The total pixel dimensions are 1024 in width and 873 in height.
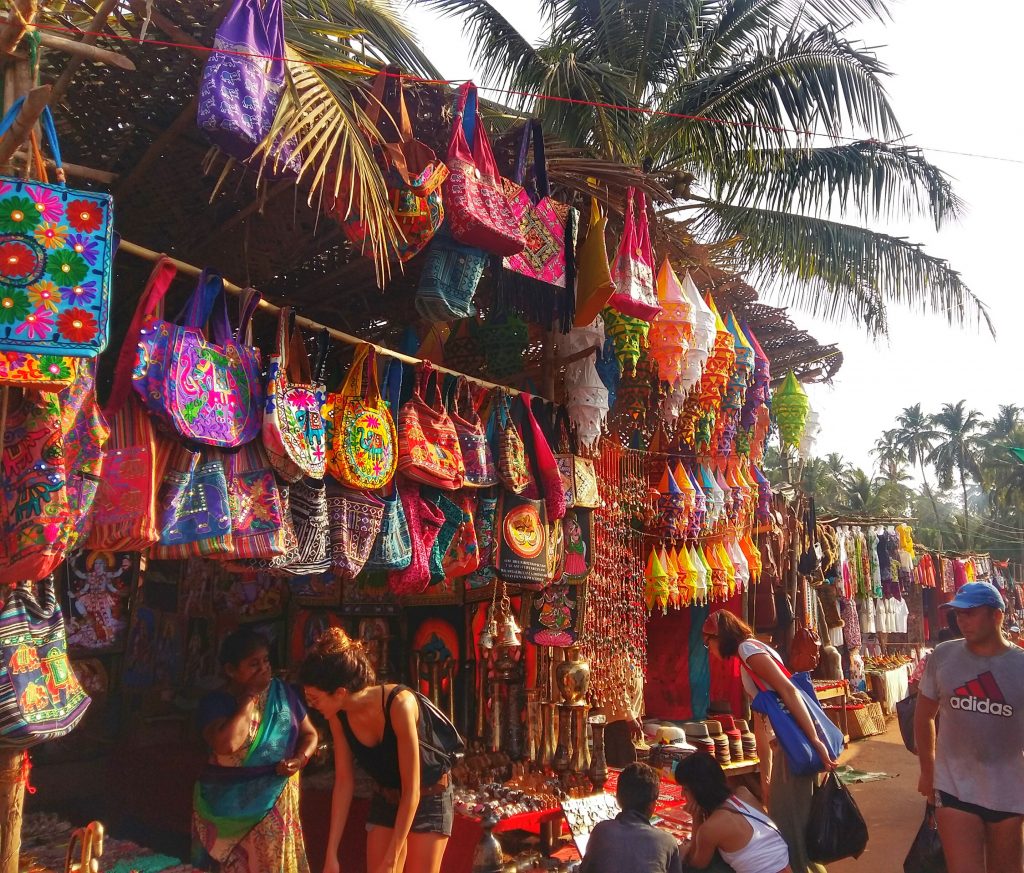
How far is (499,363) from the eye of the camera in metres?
5.06

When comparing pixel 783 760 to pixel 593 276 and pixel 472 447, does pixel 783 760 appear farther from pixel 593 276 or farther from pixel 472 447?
pixel 593 276

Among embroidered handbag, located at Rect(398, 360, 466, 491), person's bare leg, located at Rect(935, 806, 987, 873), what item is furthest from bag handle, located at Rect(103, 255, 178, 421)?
person's bare leg, located at Rect(935, 806, 987, 873)

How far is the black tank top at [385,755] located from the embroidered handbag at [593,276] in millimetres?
2438

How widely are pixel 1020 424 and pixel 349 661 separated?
45.6 meters

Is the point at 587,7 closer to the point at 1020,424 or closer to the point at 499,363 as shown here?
the point at 499,363

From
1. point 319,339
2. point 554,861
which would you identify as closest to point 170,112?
point 319,339

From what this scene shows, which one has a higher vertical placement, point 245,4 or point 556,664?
point 245,4

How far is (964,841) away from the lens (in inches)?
132

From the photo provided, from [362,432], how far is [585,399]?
1.86 metres

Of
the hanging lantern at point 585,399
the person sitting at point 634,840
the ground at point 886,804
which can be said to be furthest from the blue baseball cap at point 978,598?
the ground at point 886,804

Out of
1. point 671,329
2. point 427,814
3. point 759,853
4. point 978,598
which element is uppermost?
point 671,329

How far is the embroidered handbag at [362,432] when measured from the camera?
3.36 m

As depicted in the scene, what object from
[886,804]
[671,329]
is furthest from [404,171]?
[886,804]

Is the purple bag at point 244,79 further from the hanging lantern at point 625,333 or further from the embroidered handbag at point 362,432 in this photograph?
the hanging lantern at point 625,333
